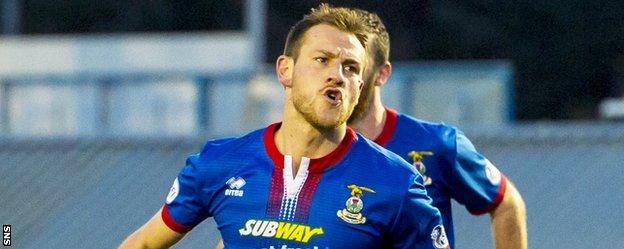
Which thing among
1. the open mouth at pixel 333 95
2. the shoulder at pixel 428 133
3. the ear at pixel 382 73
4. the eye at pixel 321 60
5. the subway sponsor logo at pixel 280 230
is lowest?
the subway sponsor logo at pixel 280 230

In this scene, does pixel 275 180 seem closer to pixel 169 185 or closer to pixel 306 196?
pixel 306 196

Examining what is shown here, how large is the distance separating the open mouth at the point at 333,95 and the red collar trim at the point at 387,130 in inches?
53.4

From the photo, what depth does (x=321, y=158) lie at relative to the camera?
4312 millimetres

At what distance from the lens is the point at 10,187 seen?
9586 millimetres

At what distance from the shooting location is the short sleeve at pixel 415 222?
4215 mm

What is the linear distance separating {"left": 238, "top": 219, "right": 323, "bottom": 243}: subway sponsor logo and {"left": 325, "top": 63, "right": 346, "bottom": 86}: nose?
0.36 meters

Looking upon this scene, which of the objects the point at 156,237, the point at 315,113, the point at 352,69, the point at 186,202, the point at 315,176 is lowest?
the point at 156,237

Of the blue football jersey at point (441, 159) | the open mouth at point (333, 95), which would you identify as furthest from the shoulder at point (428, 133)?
the open mouth at point (333, 95)

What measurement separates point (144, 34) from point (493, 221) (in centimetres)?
776

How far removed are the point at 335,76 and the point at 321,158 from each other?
0.24 metres

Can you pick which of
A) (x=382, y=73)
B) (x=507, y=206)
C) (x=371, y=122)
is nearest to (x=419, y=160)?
(x=371, y=122)

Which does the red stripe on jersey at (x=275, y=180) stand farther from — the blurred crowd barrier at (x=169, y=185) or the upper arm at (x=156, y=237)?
the blurred crowd barrier at (x=169, y=185)

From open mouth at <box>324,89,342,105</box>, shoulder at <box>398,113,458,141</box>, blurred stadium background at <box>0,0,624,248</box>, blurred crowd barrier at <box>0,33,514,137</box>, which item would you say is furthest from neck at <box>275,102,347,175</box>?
blurred crowd barrier at <box>0,33,514,137</box>

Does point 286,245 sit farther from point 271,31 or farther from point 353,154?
point 271,31
